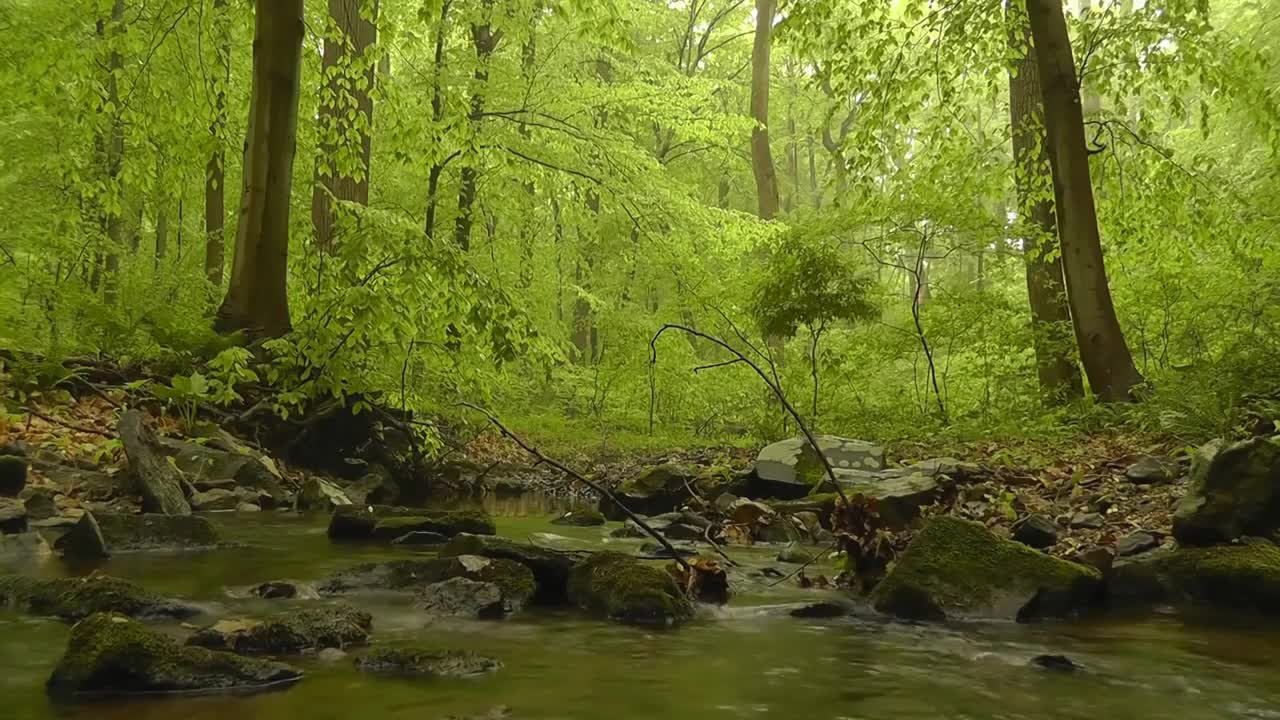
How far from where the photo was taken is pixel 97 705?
273 cm

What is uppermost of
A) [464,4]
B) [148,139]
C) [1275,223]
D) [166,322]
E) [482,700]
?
[464,4]

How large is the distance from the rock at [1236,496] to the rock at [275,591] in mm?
4717

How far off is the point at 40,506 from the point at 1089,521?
7.09 metres

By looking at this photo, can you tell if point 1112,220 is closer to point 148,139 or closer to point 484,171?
point 484,171

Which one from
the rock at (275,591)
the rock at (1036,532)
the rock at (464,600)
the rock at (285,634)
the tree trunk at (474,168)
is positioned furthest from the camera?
the tree trunk at (474,168)

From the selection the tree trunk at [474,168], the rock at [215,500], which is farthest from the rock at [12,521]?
the tree trunk at [474,168]

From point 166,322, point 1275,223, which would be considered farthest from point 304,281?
point 1275,223

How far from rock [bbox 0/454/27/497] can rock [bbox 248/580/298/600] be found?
3.15 meters

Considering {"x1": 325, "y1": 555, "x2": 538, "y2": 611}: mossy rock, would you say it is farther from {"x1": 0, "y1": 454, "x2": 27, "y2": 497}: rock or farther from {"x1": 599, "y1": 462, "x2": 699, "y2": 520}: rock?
{"x1": 599, "y1": 462, "x2": 699, "y2": 520}: rock

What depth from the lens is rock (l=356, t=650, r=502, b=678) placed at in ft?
10.6

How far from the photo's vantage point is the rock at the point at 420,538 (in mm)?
6320

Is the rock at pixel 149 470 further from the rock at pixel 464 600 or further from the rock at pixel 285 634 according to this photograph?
the rock at pixel 285 634

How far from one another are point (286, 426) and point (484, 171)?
8.26m

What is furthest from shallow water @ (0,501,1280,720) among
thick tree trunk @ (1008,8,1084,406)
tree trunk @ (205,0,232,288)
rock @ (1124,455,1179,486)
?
tree trunk @ (205,0,232,288)
